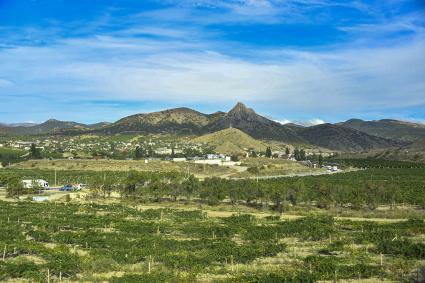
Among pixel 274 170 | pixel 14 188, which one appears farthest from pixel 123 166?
pixel 14 188

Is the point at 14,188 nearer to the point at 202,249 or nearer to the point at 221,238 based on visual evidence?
the point at 221,238

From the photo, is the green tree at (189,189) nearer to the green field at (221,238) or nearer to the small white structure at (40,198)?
the green field at (221,238)

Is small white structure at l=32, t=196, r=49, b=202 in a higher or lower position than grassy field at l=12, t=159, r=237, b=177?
lower

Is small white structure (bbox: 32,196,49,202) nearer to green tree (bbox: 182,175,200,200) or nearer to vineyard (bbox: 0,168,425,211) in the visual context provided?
vineyard (bbox: 0,168,425,211)

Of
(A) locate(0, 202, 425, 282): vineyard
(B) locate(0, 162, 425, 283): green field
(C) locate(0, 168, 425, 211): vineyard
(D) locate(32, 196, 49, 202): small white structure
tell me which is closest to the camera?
(A) locate(0, 202, 425, 282): vineyard

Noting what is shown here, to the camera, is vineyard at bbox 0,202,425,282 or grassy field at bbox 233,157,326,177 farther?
grassy field at bbox 233,157,326,177

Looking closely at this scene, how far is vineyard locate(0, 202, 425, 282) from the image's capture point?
2677cm

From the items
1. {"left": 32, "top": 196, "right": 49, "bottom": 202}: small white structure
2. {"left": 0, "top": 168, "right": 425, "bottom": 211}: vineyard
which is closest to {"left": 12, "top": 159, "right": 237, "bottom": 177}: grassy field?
{"left": 0, "top": 168, "right": 425, "bottom": 211}: vineyard

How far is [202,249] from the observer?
34.0 meters

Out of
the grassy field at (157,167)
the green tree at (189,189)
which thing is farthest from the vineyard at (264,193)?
the grassy field at (157,167)

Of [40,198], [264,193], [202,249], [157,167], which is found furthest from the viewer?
[157,167]

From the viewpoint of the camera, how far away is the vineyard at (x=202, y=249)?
87.8ft

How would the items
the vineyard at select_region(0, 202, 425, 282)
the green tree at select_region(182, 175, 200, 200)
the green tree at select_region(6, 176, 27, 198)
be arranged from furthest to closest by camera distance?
the green tree at select_region(6, 176, 27, 198) < the green tree at select_region(182, 175, 200, 200) < the vineyard at select_region(0, 202, 425, 282)

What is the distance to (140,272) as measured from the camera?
2692cm
